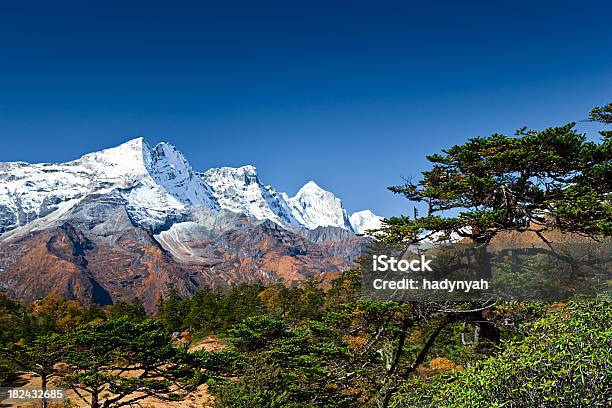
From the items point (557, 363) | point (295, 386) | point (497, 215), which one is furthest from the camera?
point (295, 386)

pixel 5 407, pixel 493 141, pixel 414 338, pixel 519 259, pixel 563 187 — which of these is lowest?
pixel 5 407

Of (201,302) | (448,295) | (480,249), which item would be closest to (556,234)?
(480,249)

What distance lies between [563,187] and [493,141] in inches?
96.2

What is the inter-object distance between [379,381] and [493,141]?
7.87 metres

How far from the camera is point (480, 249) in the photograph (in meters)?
12.9

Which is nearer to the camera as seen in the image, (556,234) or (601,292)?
(601,292)

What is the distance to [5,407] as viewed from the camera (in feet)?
97.9

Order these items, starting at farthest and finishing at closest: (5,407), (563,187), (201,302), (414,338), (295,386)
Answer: (201,302), (5,407), (414,338), (295,386), (563,187)

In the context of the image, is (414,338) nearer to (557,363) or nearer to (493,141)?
(493,141)

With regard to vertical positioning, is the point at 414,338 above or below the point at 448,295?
below

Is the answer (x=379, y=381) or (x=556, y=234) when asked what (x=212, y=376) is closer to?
(x=379, y=381)

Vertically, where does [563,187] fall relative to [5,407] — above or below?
above

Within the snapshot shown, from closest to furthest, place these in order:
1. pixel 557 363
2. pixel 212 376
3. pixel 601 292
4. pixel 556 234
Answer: pixel 557 363
pixel 601 292
pixel 556 234
pixel 212 376

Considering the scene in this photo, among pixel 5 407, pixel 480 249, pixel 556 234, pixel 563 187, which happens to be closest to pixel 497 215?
pixel 480 249
